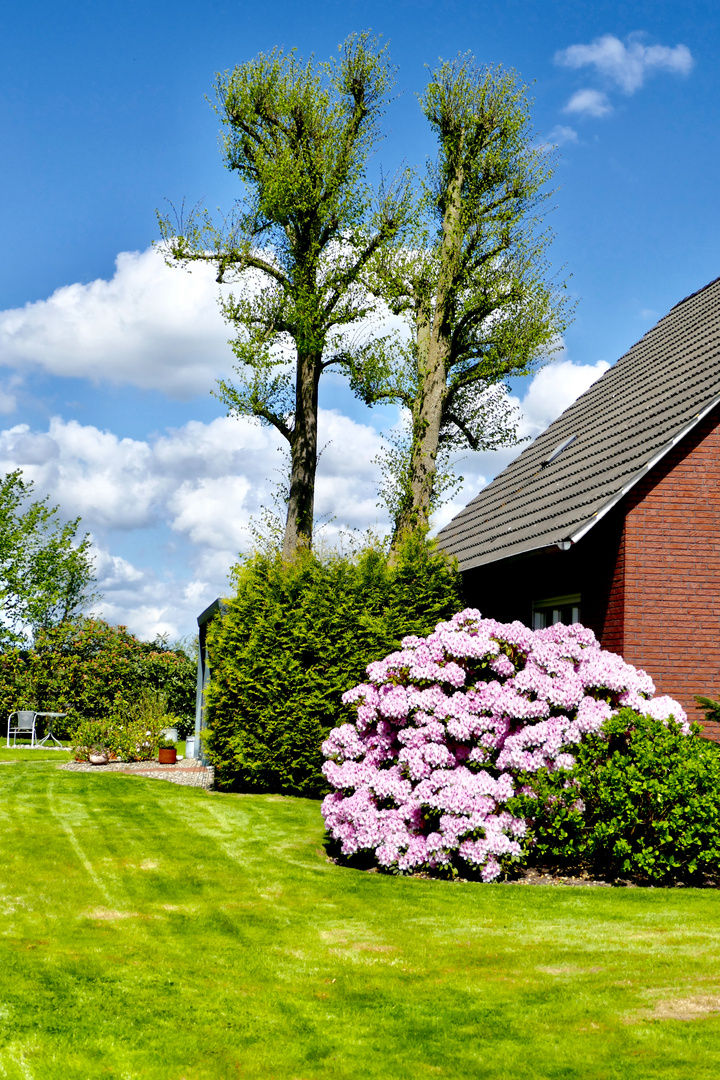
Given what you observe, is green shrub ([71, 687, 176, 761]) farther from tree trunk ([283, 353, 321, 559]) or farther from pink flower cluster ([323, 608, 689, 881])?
pink flower cluster ([323, 608, 689, 881])

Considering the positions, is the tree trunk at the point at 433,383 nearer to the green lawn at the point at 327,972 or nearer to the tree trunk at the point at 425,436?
the tree trunk at the point at 425,436

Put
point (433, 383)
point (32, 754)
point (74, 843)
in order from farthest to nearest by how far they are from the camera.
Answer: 1. point (32, 754)
2. point (433, 383)
3. point (74, 843)

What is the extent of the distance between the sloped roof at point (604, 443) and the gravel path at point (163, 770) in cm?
635

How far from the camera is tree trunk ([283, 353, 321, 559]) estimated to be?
1994cm

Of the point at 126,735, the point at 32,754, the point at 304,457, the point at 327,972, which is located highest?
the point at 304,457

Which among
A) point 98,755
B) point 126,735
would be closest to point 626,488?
point 98,755

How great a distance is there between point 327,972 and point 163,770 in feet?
44.3

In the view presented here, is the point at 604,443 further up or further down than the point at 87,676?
further up

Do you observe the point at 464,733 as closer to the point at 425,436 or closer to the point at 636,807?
the point at 636,807

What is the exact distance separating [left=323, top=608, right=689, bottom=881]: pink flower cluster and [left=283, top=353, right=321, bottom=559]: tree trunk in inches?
373

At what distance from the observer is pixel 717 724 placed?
1105 cm

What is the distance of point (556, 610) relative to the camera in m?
Result: 13.4

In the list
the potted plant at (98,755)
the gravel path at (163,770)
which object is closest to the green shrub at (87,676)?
the gravel path at (163,770)

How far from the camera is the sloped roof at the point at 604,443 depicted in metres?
11.2
